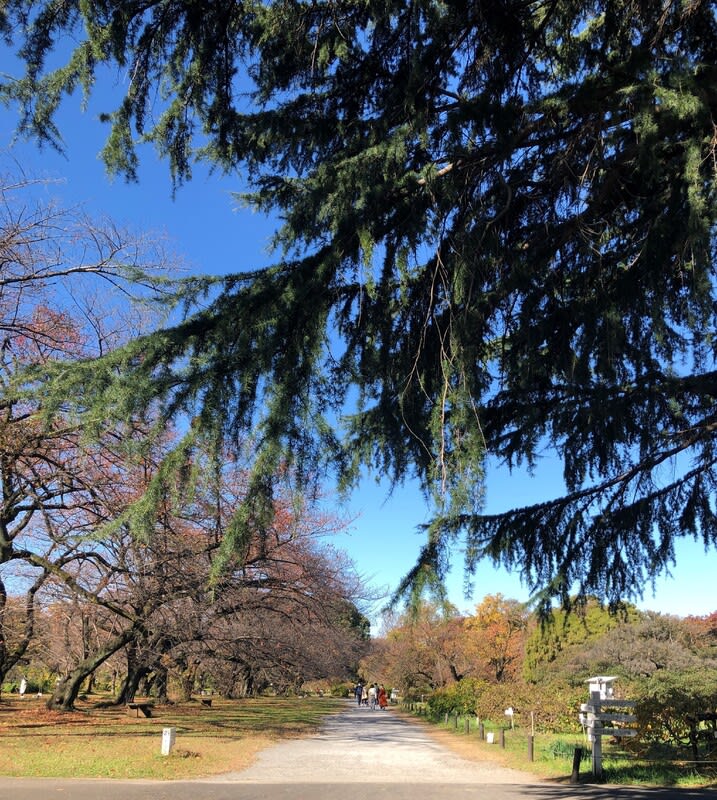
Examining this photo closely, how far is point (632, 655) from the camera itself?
2088cm

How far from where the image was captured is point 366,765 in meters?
11.9

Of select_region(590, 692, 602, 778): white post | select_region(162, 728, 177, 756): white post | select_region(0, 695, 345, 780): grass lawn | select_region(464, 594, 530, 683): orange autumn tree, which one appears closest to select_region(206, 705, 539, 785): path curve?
select_region(0, 695, 345, 780): grass lawn

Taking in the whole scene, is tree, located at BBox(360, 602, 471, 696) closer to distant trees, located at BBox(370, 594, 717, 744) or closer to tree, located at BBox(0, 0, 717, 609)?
distant trees, located at BBox(370, 594, 717, 744)

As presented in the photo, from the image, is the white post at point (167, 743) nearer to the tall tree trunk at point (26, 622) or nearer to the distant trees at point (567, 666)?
the distant trees at point (567, 666)

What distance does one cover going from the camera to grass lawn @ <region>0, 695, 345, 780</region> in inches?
A: 415

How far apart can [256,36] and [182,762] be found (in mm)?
11754

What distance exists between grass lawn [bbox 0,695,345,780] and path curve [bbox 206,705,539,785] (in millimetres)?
714

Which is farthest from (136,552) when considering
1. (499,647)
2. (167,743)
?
(499,647)

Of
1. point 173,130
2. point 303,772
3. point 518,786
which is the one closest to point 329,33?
point 173,130

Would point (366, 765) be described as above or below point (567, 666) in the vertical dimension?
below

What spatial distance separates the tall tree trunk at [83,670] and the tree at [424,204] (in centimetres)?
1482

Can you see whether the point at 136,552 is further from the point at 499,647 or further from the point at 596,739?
the point at 499,647

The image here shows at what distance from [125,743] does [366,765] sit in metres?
5.29

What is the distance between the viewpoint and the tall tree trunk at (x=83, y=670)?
1726cm
